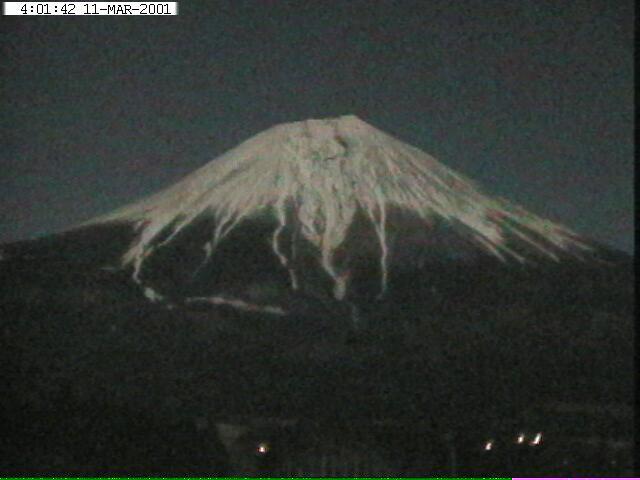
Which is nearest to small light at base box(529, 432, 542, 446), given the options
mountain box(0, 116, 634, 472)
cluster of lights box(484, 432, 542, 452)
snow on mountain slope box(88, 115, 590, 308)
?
cluster of lights box(484, 432, 542, 452)

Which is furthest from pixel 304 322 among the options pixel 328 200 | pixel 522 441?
pixel 328 200

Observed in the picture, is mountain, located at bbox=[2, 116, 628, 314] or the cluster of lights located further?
mountain, located at bbox=[2, 116, 628, 314]

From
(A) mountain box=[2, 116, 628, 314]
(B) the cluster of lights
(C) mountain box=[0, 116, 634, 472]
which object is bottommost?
(B) the cluster of lights

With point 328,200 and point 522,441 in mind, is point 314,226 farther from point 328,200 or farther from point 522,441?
point 522,441

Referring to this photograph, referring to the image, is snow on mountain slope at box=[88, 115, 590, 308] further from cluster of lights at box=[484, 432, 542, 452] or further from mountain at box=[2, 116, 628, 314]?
cluster of lights at box=[484, 432, 542, 452]

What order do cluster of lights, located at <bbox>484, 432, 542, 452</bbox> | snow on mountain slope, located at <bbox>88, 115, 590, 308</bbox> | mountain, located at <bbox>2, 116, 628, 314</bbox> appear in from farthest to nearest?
snow on mountain slope, located at <bbox>88, 115, 590, 308</bbox>, mountain, located at <bbox>2, 116, 628, 314</bbox>, cluster of lights, located at <bbox>484, 432, 542, 452</bbox>

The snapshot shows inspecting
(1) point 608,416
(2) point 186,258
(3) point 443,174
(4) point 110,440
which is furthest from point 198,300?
(1) point 608,416

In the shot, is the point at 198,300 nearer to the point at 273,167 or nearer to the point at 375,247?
the point at 375,247

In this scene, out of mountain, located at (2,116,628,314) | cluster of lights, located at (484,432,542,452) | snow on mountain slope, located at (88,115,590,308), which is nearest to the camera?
cluster of lights, located at (484,432,542,452)
